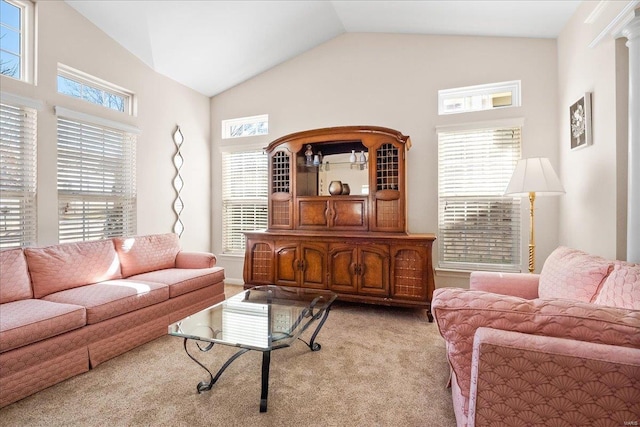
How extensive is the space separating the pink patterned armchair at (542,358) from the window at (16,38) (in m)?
3.80

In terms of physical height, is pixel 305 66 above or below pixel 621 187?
above

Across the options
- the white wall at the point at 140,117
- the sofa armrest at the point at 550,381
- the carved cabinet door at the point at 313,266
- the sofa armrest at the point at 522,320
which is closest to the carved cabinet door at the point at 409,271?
the carved cabinet door at the point at 313,266

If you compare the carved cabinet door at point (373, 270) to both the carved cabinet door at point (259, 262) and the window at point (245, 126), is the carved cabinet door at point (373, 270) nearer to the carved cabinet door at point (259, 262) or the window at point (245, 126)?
the carved cabinet door at point (259, 262)

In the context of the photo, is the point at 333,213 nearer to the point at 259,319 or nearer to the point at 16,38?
the point at 259,319

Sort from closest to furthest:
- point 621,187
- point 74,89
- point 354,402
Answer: point 354,402
point 621,187
point 74,89

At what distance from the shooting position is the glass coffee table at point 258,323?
1.82 m

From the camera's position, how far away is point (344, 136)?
3678 millimetres

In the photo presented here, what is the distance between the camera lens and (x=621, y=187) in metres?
2.24

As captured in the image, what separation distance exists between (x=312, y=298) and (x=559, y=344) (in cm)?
198

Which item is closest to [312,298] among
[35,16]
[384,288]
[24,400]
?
[384,288]

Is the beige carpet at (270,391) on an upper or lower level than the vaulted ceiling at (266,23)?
lower

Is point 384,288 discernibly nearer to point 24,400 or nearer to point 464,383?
point 464,383

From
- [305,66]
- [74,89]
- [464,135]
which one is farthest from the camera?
[305,66]

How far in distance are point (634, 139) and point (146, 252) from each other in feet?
13.6
